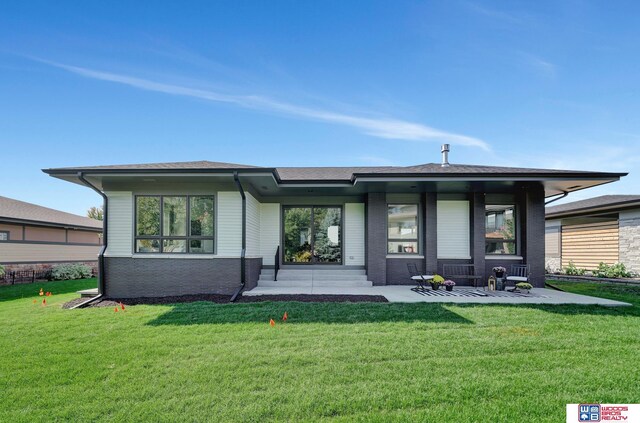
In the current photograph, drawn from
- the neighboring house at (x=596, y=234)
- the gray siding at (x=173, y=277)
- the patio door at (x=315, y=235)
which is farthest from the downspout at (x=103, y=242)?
the neighboring house at (x=596, y=234)

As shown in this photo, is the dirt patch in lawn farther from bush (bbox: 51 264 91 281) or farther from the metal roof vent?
bush (bbox: 51 264 91 281)

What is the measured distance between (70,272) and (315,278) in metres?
13.0

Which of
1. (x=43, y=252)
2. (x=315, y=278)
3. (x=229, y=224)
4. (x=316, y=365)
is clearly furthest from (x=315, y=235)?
(x=43, y=252)

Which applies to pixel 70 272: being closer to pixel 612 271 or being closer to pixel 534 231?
pixel 534 231

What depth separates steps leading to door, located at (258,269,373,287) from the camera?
10.2m

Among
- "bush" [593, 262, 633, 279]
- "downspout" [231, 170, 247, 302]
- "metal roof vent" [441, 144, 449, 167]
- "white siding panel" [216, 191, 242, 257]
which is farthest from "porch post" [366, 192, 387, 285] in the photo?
"bush" [593, 262, 633, 279]

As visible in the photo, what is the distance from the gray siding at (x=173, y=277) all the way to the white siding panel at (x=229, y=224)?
0.29 meters

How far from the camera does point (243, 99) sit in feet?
45.3

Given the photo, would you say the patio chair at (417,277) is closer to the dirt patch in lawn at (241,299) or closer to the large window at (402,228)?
the large window at (402,228)

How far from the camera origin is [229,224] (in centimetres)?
906

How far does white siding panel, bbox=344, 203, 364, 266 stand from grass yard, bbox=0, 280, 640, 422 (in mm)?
5133

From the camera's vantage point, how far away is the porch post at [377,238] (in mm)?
10617

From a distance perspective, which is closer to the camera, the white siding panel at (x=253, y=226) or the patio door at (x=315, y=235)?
the white siding panel at (x=253, y=226)

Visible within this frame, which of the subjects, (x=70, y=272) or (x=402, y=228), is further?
(x=70, y=272)
